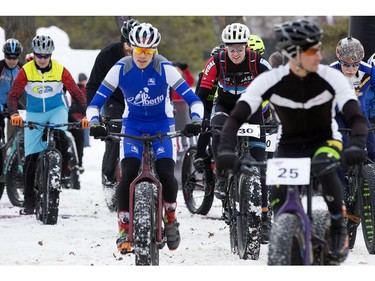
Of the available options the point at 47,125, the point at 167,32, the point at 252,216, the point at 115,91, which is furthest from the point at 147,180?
the point at 167,32

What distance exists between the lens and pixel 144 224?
8.91 metres

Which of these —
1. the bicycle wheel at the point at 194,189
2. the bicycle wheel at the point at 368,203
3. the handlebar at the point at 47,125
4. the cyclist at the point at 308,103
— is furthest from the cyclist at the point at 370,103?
the cyclist at the point at 308,103

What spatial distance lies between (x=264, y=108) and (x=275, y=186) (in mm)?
4460

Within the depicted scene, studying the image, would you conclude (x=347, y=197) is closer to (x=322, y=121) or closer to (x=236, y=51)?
(x=236, y=51)

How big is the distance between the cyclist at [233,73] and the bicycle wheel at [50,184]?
7.86ft

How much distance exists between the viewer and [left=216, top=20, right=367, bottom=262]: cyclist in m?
7.71

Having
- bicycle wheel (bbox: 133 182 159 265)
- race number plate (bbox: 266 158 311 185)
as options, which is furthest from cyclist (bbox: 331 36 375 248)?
race number plate (bbox: 266 158 311 185)

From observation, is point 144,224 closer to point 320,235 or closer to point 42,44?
point 320,235

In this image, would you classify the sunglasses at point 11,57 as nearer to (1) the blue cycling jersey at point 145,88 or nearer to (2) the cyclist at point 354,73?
(2) the cyclist at point 354,73

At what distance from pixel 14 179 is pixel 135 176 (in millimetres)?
6077

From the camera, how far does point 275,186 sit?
7.97 meters

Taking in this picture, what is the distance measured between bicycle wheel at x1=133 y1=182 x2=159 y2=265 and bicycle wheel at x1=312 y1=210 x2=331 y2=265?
5.50 ft

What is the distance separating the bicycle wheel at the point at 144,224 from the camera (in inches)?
351

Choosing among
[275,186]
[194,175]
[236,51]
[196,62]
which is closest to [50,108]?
[194,175]
